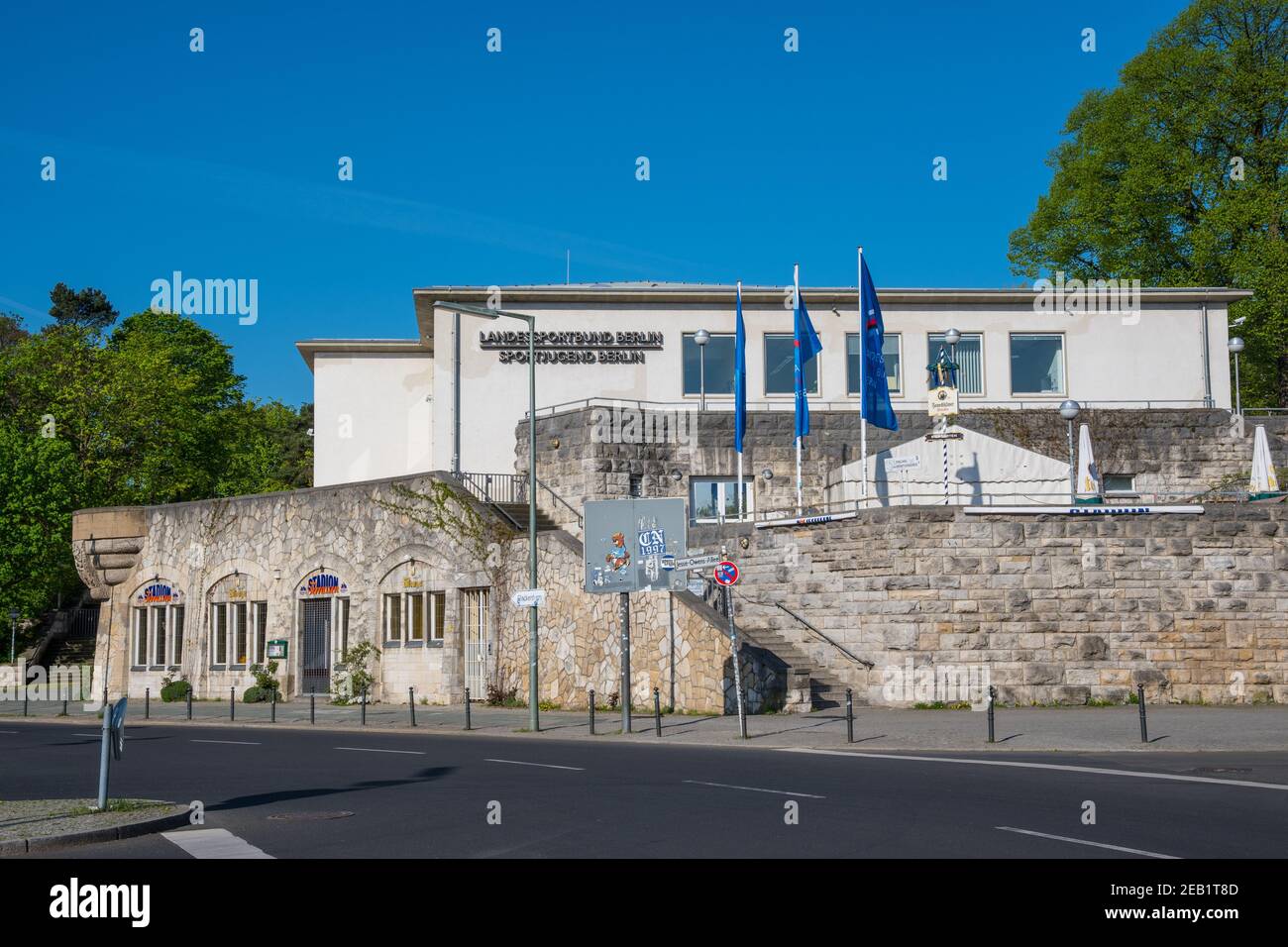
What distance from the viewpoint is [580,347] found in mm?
40812

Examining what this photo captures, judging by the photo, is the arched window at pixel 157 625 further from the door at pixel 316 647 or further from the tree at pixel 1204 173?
the tree at pixel 1204 173

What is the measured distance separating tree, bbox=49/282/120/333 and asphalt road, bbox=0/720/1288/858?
218 ft

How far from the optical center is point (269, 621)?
40.6 m

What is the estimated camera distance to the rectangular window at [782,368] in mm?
40906

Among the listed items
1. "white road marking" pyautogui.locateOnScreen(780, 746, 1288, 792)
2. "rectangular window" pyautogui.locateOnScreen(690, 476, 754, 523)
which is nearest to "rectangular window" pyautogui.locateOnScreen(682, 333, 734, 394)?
"rectangular window" pyautogui.locateOnScreen(690, 476, 754, 523)

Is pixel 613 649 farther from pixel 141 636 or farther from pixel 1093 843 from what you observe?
pixel 141 636

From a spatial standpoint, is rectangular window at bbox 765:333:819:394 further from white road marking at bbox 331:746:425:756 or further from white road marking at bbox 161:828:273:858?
white road marking at bbox 161:828:273:858

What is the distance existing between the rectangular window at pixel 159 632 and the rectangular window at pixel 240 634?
3760mm

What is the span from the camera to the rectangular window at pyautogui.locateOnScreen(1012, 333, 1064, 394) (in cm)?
4147

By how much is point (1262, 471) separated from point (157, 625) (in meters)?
33.2

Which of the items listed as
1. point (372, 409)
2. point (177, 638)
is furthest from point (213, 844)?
point (372, 409)

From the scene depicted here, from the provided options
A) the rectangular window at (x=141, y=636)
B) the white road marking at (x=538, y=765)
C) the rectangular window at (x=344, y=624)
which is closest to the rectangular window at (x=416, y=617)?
the rectangular window at (x=344, y=624)
